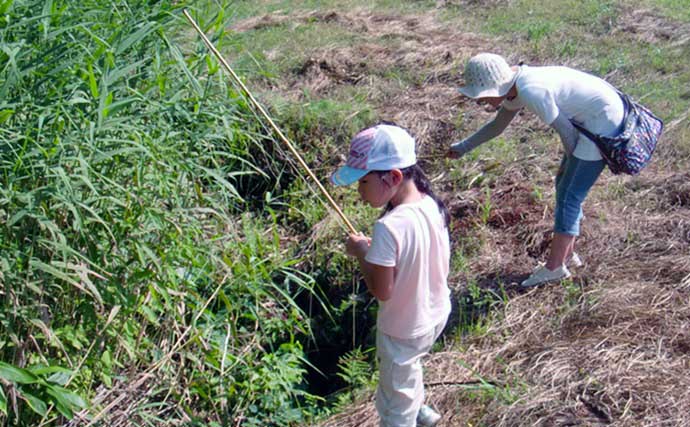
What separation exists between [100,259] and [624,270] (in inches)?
99.5

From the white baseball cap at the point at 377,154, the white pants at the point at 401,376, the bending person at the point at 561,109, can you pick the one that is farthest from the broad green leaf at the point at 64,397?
the bending person at the point at 561,109

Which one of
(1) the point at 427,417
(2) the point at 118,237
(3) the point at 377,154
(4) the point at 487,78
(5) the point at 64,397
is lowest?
(1) the point at 427,417

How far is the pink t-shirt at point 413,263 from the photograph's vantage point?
104 inches

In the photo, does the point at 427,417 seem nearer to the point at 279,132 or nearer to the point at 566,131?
the point at 279,132

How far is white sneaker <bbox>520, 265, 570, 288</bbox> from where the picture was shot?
396 centimetres

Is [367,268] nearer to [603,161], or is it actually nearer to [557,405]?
[557,405]

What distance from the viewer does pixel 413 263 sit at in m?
2.70

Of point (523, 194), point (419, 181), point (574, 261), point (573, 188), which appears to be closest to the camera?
point (419, 181)

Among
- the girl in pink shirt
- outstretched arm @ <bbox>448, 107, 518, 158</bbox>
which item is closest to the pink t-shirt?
the girl in pink shirt

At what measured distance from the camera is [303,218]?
203 inches

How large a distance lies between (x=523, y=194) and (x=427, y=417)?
2015mm

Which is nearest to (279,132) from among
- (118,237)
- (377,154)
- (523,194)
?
(377,154)

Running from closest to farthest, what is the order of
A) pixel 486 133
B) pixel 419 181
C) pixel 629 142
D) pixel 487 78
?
pixel 419 181 → pixel 487 78 → pixel 629 142 → pixel 486 133

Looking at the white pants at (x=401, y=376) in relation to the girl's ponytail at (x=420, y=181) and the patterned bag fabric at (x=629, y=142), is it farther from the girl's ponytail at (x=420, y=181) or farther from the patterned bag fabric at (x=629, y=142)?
the patterned bag fabric at (x=629, y=142)
